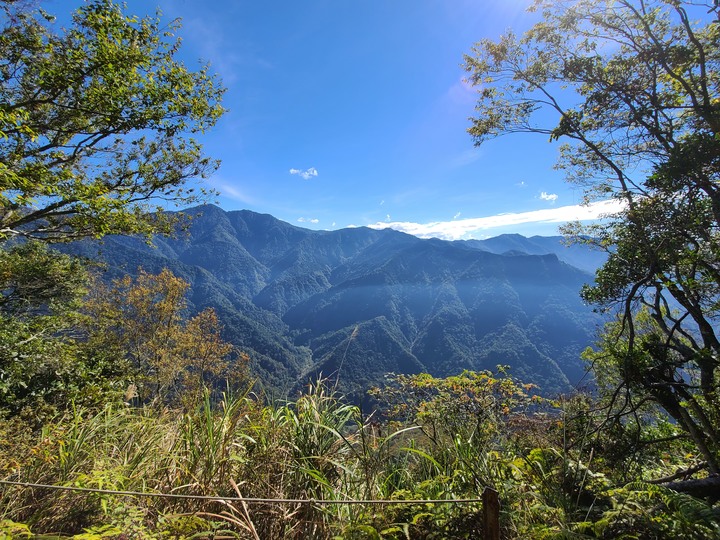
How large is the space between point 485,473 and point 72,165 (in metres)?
12.6

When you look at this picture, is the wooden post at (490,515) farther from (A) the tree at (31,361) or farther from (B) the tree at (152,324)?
(B) the tree at (152,324)

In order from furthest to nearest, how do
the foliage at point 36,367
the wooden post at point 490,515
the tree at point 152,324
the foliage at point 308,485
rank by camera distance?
the tree at point 152,324 < the foliage at point 36,367 < the foliage at point 308,485 < the wooden post at point 490,515

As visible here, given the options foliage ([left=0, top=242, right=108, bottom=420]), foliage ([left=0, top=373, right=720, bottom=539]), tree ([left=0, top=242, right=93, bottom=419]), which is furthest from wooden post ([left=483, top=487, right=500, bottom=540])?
tree ([left=0, top=242, right=93, bottom=419])

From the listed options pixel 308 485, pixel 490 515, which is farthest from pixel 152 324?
pixel 490 515

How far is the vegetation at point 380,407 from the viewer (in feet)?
6.66

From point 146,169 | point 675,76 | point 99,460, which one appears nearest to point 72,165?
point 146,169

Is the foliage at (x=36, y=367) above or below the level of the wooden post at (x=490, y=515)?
below

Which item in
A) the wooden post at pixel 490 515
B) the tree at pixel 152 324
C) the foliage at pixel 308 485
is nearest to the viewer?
the wooden post at pixel 490 515

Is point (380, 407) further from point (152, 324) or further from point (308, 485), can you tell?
point (152, 324)

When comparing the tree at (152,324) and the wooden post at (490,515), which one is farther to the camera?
the tree at (152,324)

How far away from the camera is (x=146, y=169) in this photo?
1009cm

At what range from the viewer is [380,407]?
7281mm

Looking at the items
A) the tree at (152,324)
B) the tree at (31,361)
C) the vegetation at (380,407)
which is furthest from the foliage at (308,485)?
the tree at (152,324)

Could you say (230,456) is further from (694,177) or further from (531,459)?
(694,177)
